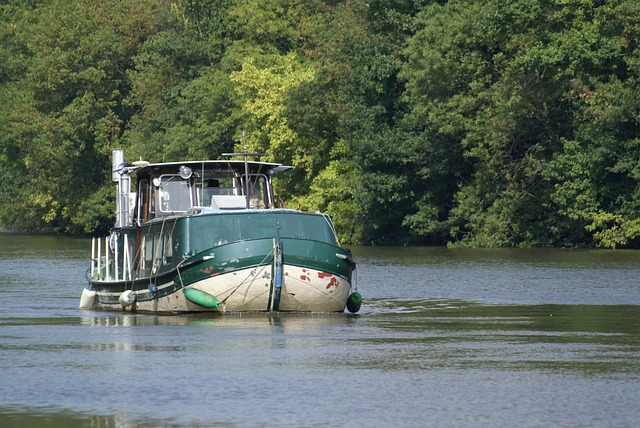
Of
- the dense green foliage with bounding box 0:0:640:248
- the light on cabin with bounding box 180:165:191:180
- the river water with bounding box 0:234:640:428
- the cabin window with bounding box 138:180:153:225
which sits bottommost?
the river water with bounding box 0:234:640:428

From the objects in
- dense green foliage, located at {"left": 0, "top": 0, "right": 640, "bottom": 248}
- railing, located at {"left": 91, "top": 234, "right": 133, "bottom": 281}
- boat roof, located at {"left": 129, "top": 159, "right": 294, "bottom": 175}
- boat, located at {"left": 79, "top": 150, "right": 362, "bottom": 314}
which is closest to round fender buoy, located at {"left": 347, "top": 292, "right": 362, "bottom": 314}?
boat, located at {"left": 79, "top": 150, "right": 362, "bottom": 314}

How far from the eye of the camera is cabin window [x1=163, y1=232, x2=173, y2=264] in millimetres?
34000

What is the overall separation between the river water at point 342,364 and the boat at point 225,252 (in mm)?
577

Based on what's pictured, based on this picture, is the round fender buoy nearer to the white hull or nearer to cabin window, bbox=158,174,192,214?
the white hull

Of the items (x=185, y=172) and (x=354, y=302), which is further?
(x=185, y=172)

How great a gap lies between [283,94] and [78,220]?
28.7 meters

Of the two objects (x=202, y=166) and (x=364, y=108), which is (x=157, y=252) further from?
(x=364, y=108)

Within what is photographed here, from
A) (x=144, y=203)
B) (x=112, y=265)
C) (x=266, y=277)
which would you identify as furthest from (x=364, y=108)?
(x=266, y=277)

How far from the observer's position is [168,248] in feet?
112

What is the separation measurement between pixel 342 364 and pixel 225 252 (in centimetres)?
944

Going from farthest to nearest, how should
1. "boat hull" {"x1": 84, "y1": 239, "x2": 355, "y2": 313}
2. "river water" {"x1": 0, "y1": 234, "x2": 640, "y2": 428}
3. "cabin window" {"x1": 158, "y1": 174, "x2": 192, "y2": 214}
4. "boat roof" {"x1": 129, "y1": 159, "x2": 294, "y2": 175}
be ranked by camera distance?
"cabin window" {"x1": 158, "y1": 174, "x2": 192, "y2": 214} < "boat roof" {"x1": 129, "y1": 159, "x2": 294, "y2": 175} < "boat hull" {"x1": 84, "y1": 239, "x2": 355, "y2": 313} < "river water" {"x1": 0, "y1": 234, "x2": 640, "y2": 428}

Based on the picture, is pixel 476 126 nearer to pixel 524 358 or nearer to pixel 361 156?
pixel 361 156

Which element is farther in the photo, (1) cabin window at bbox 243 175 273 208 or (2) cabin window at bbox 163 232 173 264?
(1) cabin window at bbox 243 175 273 208

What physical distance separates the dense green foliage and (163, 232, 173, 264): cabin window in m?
32.6
